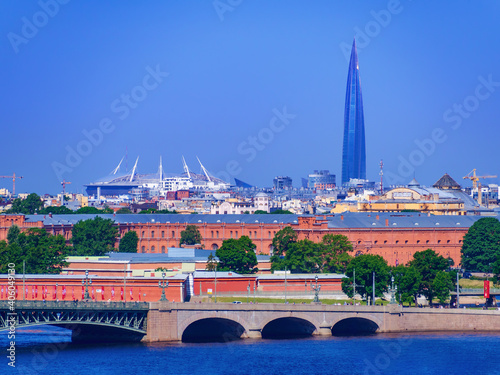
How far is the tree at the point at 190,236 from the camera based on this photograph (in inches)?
5876

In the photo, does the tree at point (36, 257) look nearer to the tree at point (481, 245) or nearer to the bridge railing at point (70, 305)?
the bridge railing at point (70, 305)

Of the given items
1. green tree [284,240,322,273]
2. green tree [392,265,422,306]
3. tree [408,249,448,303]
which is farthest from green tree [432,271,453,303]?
green tree [284,240,322,273]

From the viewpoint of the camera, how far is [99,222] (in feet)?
474

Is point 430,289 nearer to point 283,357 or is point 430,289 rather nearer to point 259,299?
point 259,299

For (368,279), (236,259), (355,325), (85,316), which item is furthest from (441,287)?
(85,316)

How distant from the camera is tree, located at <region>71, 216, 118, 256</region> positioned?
137 meters

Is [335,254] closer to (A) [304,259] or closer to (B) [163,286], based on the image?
(A) [304,259]

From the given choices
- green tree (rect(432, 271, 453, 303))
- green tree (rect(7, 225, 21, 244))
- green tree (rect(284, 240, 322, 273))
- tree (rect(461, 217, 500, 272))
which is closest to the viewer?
green tree (rect(432, 271, 453, 303))

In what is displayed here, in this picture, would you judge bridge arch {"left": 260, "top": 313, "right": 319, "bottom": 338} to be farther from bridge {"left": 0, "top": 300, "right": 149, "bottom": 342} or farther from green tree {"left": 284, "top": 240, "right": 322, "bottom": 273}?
green tree {"left": 284, "top": 240, "right": 322, "bottom": 273}

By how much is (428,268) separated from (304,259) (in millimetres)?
17530

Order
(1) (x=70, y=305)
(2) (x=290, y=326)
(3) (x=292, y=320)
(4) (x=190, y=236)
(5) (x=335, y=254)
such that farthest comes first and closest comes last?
1. (4) (x=190, y=236)
2. (5) (x=335, y=254)
3. (2) (x=290, y=326)
4. (3) (x=292, y=320)
5. (1) (x=70, y=305)

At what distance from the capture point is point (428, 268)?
9944 centimetres

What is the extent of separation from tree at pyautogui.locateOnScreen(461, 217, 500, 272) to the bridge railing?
5283 centimetres

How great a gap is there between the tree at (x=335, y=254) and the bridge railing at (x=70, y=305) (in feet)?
106
